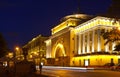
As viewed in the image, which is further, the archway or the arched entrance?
the archway

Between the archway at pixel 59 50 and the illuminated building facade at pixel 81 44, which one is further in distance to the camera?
the archway at pixel 59 50

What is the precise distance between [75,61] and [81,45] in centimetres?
577

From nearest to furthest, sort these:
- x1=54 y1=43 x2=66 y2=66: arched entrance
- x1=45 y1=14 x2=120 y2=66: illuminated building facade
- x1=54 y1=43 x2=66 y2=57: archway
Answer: x1=45 y1=14 x2=120 y2=66: illuminated building facade, x1=54 y1=43 x2=66 y2=66: arched entrance, x1=54 y1=43 x2=66 y2=57: archway

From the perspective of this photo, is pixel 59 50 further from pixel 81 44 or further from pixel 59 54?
pixel 81 44

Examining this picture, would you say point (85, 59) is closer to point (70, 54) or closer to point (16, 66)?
point (70, 54)

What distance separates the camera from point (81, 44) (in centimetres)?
10256

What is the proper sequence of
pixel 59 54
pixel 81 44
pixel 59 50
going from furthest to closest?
pixel 59 54 → pixel 59 50 → pixel 81 44

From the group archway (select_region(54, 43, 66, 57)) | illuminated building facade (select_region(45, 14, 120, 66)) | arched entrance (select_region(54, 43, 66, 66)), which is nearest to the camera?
illuminated building facade (select_region(45, 14, 120, 66))

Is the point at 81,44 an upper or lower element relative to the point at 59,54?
upper

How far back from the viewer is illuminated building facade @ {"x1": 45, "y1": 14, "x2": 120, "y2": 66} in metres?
86.9

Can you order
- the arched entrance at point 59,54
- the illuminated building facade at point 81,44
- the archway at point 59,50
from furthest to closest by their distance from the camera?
the archway at point 59,50
the arched entrance at point 59,54
the illuminated building facade at point 81,44

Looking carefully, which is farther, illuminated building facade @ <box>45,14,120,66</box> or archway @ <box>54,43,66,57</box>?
archway @ <box>54,43,66,57</box>

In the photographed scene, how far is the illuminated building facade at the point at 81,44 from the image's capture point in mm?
86875

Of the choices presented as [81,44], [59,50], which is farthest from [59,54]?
[81,44]
